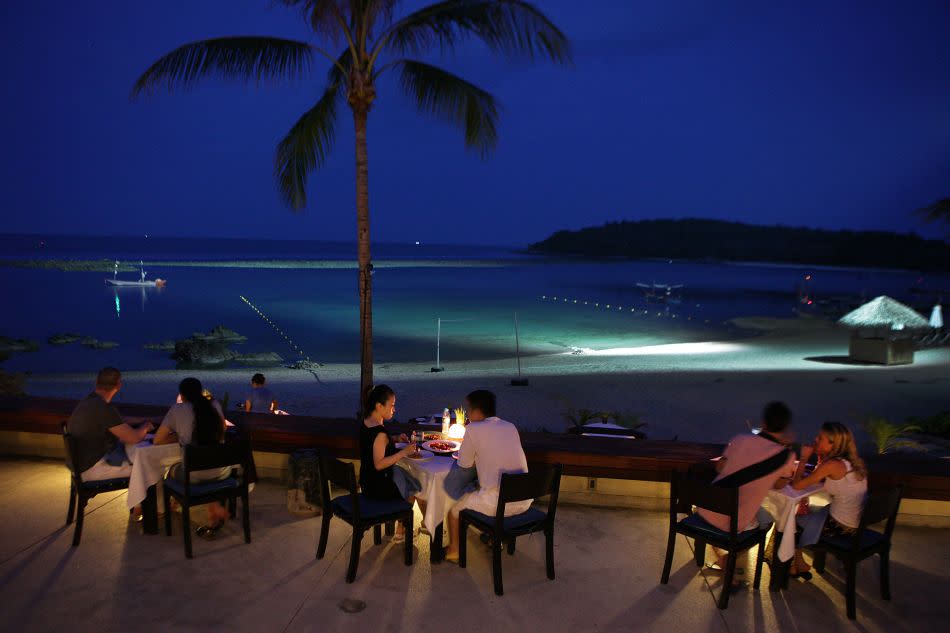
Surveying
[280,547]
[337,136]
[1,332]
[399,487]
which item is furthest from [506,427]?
[1,332]

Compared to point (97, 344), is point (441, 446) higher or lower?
higher

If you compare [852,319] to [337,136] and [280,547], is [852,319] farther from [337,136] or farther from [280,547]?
[280,547]

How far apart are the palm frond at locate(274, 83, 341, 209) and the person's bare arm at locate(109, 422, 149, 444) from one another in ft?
14.8

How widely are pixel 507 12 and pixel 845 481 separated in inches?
229

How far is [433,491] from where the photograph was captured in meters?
5.12

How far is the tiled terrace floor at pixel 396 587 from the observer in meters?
4.44

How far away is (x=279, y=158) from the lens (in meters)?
9.27

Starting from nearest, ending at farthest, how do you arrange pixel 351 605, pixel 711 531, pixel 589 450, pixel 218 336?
1. pixel 351 605
2. pixel 711 531
3. pixel 589 450
4. pixel 218 336

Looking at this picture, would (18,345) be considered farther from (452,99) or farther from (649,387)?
(452,99)

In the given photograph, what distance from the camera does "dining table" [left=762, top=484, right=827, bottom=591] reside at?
4812mm

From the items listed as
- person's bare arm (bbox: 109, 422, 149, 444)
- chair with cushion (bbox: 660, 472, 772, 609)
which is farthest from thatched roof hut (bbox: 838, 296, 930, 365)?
person's bare arm (bbox: 109, 422, 149, 444)

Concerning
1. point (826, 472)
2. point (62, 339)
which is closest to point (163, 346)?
point (62, 339)

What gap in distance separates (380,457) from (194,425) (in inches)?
62.8

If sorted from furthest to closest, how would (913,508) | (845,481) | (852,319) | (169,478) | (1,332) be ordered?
1. (1,332)
2. (852,319)
3. (913,508)
4. (169,478)
5. (845,481)
